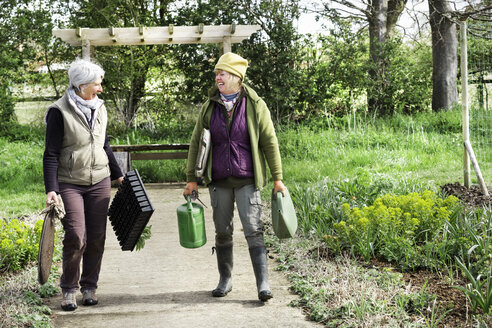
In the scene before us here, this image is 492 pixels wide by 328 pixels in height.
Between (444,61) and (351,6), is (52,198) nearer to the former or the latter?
(351,6)

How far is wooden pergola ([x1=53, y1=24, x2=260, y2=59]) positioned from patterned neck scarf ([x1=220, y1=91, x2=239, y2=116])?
19.4ft

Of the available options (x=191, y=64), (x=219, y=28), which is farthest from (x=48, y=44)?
(x=219, y=28)

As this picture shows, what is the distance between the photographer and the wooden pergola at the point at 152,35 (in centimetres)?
995

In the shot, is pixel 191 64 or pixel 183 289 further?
pixel 191 64

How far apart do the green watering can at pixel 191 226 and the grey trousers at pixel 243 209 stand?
0.44 ft

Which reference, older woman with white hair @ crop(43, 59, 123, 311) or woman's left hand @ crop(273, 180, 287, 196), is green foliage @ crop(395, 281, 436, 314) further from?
older woman with white hair @ crop(43, 59, 123, 311)

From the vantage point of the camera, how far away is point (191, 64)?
14680 mm

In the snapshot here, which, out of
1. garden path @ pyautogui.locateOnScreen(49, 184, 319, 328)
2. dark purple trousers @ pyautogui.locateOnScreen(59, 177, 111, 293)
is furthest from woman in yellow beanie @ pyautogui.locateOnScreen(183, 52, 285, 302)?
dark purple trousers @ pyautogui.locateOnScreen(59, 177, 111, 293)

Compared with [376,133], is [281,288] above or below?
below

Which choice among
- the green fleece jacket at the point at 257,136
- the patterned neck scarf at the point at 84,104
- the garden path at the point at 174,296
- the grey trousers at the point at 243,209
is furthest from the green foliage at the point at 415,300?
the patterned neck scarf at the point at 84,104

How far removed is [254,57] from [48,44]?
Result: 644 centimetres

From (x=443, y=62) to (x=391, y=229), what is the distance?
11816 millimetres

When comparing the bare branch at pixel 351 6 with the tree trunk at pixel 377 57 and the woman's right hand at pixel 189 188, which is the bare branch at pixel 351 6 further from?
the woman's right hand at pixel 189 188

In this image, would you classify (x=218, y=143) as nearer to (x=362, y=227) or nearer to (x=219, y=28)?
(x=362, y=227)
